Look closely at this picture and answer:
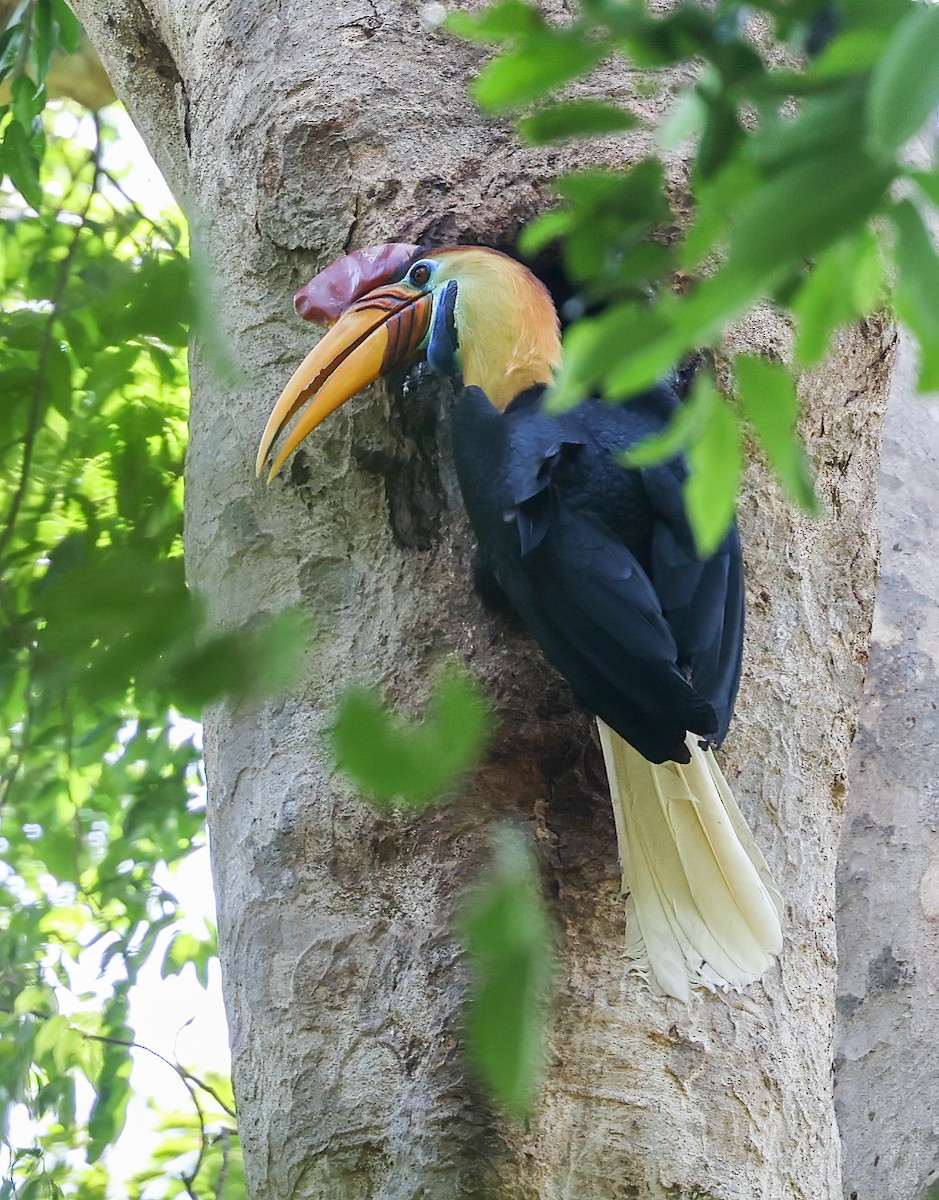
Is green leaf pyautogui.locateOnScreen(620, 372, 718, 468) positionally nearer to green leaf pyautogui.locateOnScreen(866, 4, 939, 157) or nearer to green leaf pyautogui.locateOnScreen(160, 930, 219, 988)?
green leaf pyautogui.locateOnScreen(866, 4, 939, 157)

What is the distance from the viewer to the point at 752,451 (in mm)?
1433

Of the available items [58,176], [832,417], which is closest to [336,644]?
[832,417]

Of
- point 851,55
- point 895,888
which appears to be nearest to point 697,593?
point 851,55

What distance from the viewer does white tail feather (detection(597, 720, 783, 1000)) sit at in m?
1.25

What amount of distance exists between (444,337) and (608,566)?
330mm

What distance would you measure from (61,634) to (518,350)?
791 millimetres

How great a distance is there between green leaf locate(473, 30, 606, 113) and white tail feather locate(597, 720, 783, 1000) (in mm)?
760

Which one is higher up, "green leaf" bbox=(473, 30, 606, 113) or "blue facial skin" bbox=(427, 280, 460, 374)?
"green leaf" bbox=(473, 30, 606, 113)

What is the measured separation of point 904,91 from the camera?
468 mm

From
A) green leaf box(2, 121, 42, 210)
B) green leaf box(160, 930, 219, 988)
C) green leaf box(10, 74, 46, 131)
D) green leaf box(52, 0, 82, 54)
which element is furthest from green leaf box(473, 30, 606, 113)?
green leaf box(160, 930, 219, 988)

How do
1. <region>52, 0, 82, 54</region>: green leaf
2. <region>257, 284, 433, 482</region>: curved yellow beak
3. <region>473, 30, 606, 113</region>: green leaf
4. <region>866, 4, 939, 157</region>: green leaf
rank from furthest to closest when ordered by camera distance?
1. <region>52, 0, 82, 54</region>: green leaf
2. <region>257, 284, 433, 482</region>: curved yellow beak
3. <region>473, 30, 606, 113</region>: green leaf
4. <region>866, 4, 939, 157</region>: green leaf

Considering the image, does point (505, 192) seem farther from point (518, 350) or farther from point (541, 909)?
point (541, 909)

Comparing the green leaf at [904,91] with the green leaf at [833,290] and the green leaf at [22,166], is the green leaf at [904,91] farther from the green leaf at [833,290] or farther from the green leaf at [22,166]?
the green leaf at [22,166]

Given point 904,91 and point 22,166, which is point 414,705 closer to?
point 22,166
